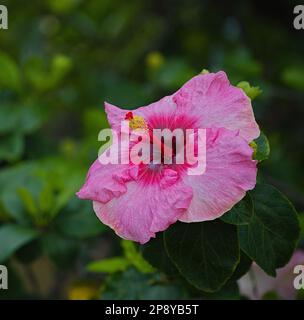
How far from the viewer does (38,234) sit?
4.57 feet

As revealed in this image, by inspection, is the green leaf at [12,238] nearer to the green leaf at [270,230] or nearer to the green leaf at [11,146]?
the green leaf at [11,146]

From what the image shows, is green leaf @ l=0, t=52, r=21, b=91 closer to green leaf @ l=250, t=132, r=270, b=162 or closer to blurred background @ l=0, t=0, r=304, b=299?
blurred background @ l=0, t=0, r=304, b=299

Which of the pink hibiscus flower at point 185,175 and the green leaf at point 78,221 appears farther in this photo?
the green leaf at point 78,221

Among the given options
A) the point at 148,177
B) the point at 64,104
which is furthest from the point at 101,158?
the point at 64,104

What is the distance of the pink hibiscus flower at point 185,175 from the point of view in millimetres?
843

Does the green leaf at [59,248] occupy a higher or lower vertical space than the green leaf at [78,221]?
lower

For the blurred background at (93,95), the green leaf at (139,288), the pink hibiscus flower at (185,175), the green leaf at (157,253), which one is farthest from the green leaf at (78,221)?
the pink hibiscus flower at (185,175)

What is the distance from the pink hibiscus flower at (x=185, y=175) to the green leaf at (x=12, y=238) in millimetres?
471

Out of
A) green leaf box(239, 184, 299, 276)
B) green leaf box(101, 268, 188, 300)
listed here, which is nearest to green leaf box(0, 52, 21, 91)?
green leaf box(101, 268, 188, 300)

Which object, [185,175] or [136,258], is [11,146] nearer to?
[136,258]

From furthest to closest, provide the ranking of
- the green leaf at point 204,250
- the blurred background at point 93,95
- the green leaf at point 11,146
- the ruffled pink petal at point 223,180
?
the green leaf at point 11,146 < the blurred background at point 93,95 < the green leaf at point 204,250 < the ruffled pink petal at point 223,180

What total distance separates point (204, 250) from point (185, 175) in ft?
0.43

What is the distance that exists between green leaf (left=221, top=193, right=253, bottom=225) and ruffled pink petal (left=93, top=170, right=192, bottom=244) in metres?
0.08

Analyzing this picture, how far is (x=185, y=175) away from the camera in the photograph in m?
0.88
